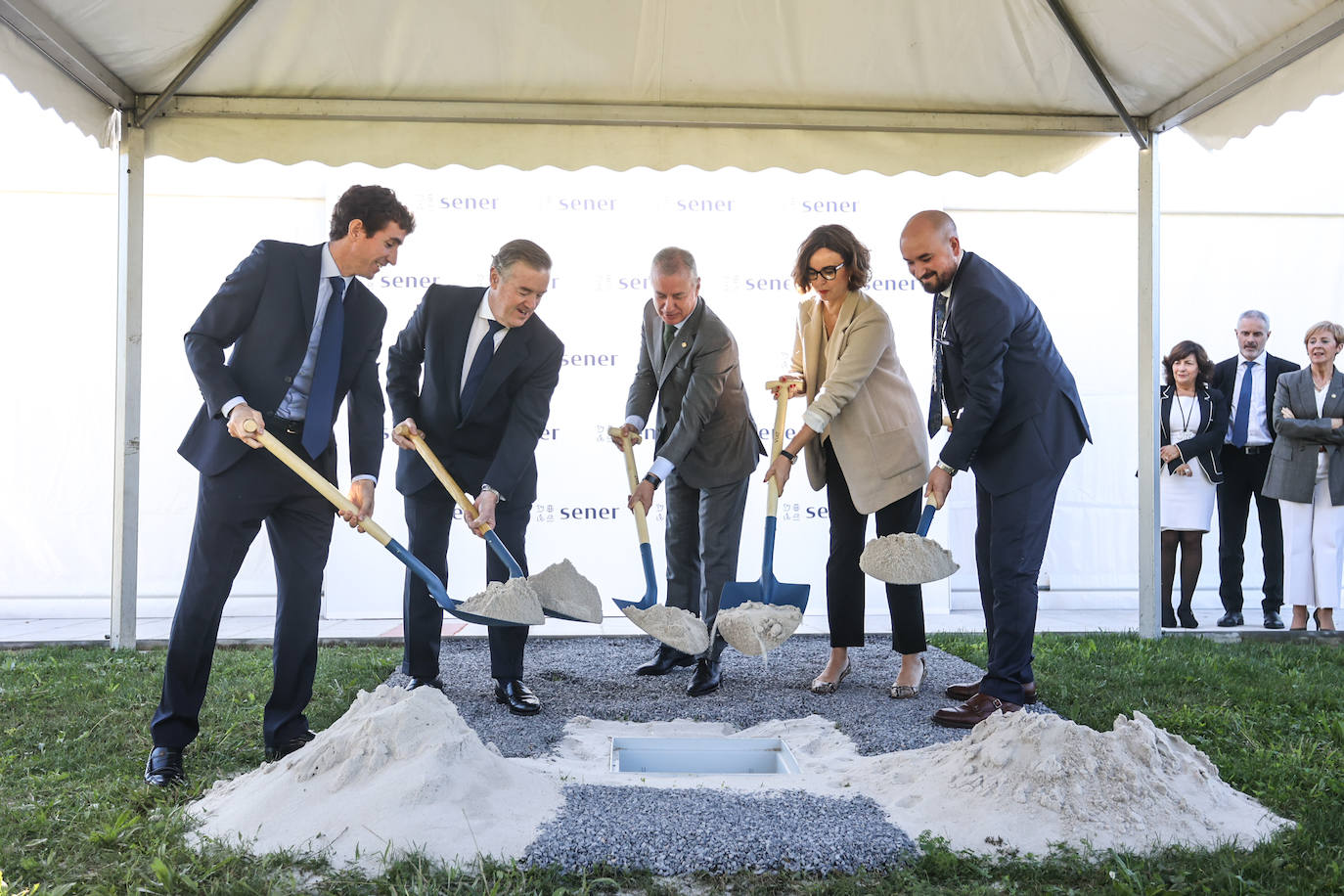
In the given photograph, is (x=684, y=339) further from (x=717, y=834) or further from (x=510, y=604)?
(x=717, y=834)

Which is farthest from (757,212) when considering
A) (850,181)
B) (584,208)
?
(584,208)

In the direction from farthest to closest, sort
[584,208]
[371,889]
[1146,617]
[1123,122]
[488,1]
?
[584,208]
[1146,617]
[1123,122]
[488,1]
[371,889]

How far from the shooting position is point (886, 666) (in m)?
4.40

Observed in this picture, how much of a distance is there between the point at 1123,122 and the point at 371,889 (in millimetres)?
4299

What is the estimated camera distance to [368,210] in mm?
2885

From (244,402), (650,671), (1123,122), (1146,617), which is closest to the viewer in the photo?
(244,402)

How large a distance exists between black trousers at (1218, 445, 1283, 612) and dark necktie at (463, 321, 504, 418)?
4.23m

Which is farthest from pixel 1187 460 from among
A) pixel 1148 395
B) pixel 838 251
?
pixel 838 251

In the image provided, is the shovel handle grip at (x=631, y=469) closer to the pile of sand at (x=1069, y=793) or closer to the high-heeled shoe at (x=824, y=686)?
the high-heeled shoe at (x=824, y=686)

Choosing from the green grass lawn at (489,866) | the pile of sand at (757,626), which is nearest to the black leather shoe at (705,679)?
the pile of sand at (757,626)

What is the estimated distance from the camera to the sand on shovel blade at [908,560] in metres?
3.33

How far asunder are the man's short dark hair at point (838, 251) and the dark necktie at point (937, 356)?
0.33 meters

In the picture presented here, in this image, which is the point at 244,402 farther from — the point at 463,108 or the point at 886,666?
the point at 886,666

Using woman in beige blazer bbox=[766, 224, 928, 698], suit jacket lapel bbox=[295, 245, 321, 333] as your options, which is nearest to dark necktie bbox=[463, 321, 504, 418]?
suit jacket lapel bbox=[295, 245, 321, 333]
